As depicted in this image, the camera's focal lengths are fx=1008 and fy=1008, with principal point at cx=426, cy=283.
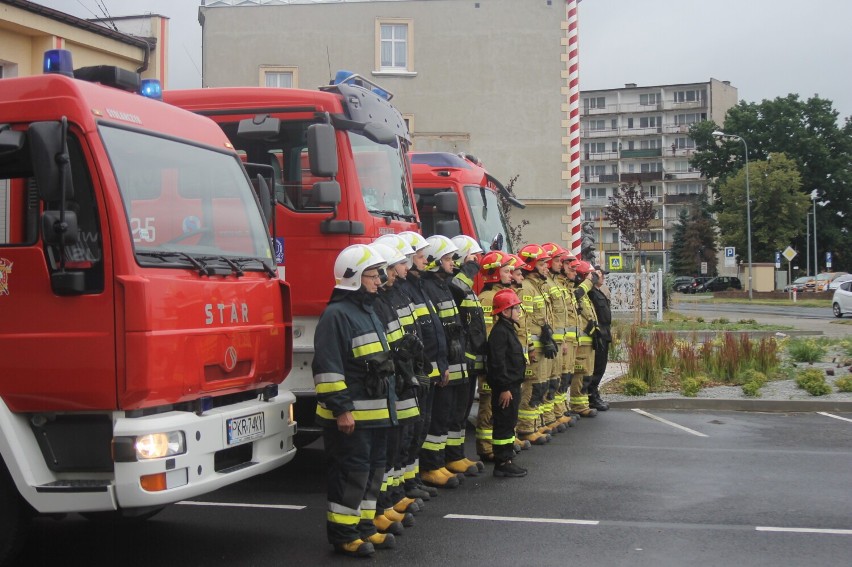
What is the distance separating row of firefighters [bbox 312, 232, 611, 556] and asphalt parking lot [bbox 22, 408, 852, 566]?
1.04 feet

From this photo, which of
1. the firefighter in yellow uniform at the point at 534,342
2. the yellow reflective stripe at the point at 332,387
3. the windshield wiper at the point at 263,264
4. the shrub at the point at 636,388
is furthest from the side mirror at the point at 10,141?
the shrub at the point at 636,388

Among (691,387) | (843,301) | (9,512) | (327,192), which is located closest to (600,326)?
(691,387)

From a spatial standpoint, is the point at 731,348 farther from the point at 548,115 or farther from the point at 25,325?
the point at 548,115

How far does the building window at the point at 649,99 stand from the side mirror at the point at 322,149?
115693 mm

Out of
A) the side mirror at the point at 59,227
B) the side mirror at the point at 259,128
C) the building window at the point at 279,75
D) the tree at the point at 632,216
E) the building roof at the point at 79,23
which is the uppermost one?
the building window at the point at 279,75

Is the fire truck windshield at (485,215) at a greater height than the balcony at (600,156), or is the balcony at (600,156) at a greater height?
the balcony at (600,156)

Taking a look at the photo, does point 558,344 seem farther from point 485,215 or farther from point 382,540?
point 382,540

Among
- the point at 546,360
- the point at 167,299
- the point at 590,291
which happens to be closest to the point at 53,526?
the point at 167,299

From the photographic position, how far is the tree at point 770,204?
70250 mm

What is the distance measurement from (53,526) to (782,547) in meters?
5.45

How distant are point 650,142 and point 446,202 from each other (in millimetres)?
111673

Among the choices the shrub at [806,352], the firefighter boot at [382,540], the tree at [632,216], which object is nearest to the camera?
the firefighter boot at [382,540]

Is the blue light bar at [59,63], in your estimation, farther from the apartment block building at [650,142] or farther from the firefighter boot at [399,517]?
the apartment block building at [650,142]

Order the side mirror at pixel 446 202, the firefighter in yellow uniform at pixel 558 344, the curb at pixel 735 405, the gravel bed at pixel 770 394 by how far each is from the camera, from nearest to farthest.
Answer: the firefighter in yellow uniform at pixel 558 344, the side mirror at pixel 446 202, the curb at pixel 735 405, the gravel bed at pixel 770 394
